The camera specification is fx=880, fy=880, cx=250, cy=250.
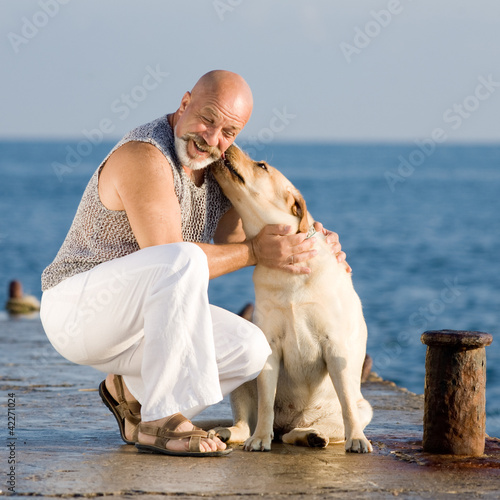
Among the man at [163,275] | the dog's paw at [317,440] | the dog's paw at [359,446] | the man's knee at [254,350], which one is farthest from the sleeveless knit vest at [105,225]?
the dog's paw at [359,446]

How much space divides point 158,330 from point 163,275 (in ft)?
0.81

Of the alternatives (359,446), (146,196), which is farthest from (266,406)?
(146,196)

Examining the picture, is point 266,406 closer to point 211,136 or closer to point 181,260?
point 181,260

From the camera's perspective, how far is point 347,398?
4.32m

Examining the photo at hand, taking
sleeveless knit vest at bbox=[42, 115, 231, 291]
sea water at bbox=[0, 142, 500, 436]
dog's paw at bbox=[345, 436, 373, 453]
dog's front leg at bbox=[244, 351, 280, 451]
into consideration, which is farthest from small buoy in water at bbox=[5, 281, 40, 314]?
dog's paw at bbox=[345, 436, 373, 453]

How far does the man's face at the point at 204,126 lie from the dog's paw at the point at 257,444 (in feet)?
4.54

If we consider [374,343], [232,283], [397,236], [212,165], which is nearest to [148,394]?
[212,165]

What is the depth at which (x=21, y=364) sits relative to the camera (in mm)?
6863

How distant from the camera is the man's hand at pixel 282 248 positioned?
4.46 meters

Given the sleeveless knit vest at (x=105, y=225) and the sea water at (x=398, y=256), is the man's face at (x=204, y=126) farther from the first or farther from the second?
the sea water at (x=398, y=256)

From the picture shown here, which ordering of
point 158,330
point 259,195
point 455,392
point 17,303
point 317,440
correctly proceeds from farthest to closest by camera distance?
point 17,303
point 259,195
point 317,440
point 455,392
point 158,330

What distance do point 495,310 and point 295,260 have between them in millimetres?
15044

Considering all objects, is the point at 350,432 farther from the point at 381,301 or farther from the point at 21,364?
the point at 381,301

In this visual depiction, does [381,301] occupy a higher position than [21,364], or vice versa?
[381,301]
